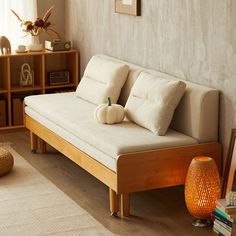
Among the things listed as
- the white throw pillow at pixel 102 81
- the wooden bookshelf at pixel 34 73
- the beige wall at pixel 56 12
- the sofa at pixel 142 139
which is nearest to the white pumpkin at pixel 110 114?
the sofa at pixel 142 139

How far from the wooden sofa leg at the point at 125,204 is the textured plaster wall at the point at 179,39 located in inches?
29.0

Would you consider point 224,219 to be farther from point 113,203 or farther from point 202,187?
point 113,203

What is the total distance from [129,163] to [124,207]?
30 cm

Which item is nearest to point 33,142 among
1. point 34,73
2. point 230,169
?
point 34,73

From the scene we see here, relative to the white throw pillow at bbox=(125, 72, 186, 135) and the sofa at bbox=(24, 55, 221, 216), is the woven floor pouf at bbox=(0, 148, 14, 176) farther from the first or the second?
the white throw pillow at bbox=(125, 72, 186, 135)

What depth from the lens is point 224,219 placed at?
11.9ft

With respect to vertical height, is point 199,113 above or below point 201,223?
above

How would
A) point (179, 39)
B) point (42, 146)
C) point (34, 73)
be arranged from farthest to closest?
point (34, 73) < point (42, 146) < point (179, 39)

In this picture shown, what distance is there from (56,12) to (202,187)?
3103 mm

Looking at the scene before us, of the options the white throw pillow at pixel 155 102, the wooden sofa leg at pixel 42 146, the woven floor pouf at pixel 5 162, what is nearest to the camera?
the white throw pillow at pixel 155 102

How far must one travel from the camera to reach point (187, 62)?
14.5 feet

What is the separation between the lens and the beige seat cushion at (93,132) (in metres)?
3.91

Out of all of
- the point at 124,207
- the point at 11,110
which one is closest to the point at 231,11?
the point at 124,207

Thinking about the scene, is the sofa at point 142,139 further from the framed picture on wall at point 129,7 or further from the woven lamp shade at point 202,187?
the framed picture on wall at point 129,7
